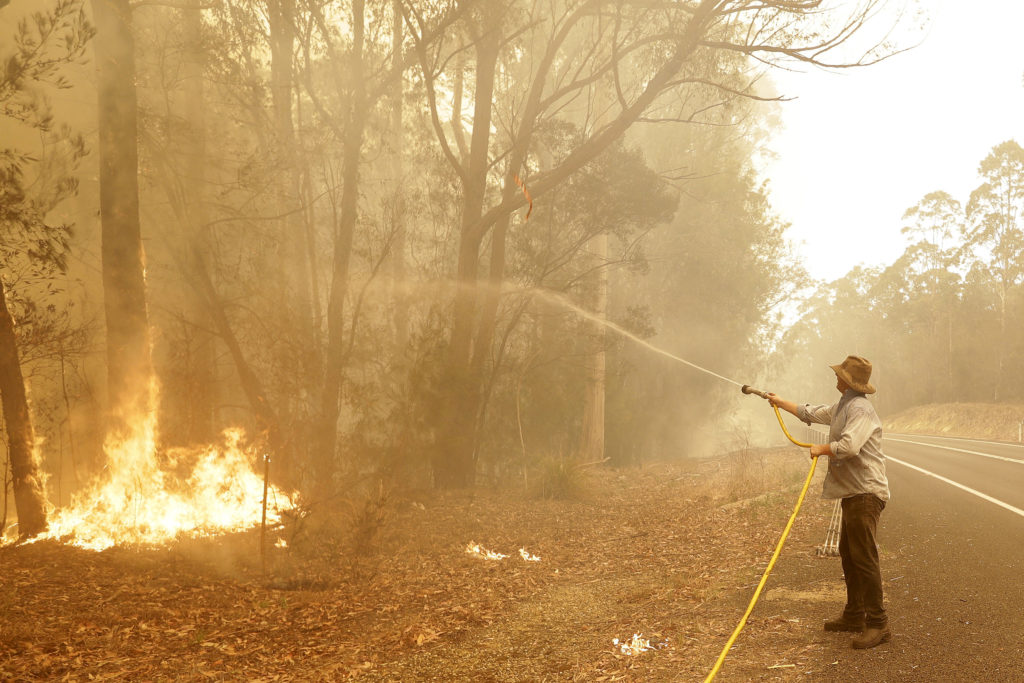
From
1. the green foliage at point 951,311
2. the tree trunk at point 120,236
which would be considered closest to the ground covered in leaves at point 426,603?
the tree trunk at point 120,236

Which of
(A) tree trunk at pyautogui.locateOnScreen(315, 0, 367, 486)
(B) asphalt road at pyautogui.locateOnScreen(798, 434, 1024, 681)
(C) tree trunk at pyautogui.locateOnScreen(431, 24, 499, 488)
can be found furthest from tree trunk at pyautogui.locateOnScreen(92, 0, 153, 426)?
(B) asphalt road at pyautogui.locateOnScreen(798, 434, 1024, 681)

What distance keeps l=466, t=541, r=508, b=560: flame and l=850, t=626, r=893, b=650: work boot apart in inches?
223

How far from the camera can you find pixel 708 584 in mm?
7711

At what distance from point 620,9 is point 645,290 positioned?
1478cm

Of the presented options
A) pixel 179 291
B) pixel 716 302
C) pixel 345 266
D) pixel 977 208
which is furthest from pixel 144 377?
pixel 977 208

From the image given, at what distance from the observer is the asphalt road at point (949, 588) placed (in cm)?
500

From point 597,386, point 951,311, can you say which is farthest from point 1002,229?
point 597,386

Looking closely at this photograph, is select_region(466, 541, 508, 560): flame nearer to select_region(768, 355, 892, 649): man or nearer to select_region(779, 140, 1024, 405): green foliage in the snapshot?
select_region(768, 355, 892, 649): man

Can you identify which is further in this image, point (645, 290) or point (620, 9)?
point (645, 290)

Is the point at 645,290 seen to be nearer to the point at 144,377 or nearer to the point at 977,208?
the point at 144,377

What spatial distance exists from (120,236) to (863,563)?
972 centimetres

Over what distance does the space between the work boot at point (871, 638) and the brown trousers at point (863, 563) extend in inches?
1.7

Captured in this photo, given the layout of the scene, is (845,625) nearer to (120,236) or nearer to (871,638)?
(871,638)

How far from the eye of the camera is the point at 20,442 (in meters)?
9.34
